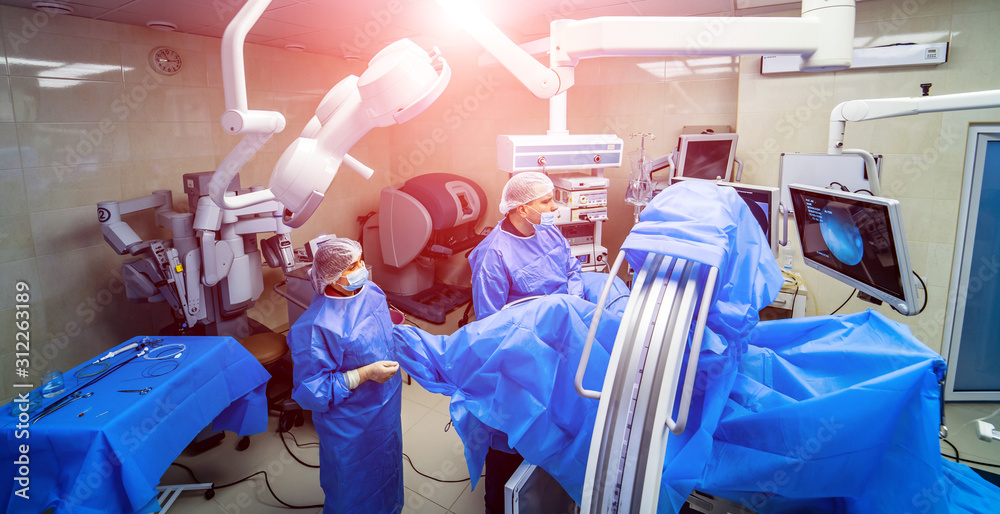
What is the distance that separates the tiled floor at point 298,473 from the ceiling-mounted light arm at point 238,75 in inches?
82.4

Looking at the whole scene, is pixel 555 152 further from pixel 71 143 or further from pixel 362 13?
pixel 71 143

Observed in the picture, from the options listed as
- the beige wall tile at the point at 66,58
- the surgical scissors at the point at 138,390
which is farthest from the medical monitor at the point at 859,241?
the beige wall tile at the point at 66,58

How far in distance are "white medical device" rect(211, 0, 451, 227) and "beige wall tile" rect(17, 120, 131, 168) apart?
8.50ft

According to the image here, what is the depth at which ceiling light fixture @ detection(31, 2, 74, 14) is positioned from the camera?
2.84 metres

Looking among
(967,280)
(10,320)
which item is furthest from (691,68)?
(10,320)

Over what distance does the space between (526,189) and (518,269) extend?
0.47 m

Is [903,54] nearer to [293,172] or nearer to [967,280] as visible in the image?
[967,280]

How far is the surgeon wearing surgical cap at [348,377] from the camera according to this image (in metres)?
2.07

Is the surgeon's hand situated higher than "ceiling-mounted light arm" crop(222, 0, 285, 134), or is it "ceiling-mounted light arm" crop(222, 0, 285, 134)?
"ceiling-mounted light arm" crop(222, 0, 285, 134)

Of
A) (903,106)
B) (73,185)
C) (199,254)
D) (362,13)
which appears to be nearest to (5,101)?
(73,185)

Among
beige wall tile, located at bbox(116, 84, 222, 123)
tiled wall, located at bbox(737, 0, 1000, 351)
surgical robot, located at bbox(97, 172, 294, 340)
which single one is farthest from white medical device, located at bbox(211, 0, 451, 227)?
tiled wall, located at bbox(737, 0, 1000, 351)

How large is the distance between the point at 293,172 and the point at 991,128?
4078 millimetres

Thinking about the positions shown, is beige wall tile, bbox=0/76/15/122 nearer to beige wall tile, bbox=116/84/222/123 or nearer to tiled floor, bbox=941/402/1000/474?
beige wall tile, bbox=116/84/222/123

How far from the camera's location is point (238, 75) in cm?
137
